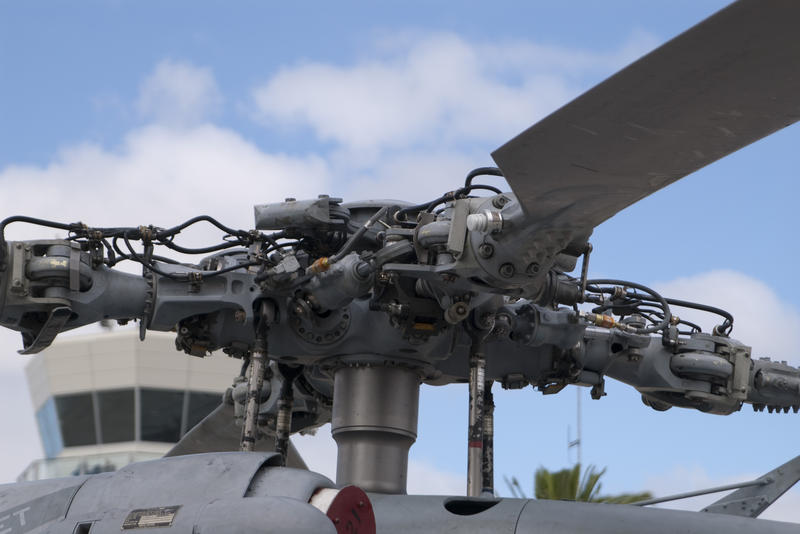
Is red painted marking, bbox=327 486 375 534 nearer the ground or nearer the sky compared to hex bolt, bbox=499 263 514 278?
nearer the ground

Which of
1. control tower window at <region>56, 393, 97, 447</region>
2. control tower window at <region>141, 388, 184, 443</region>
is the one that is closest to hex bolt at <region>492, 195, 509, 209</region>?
control tower window at <region>141, 388, 184, 443</region>

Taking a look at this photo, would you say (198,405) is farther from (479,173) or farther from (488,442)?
(479,173)

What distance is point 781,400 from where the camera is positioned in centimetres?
1216

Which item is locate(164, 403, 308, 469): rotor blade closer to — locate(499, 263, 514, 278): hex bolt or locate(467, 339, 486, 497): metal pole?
locate(467, 339, 486, 497): metal pole

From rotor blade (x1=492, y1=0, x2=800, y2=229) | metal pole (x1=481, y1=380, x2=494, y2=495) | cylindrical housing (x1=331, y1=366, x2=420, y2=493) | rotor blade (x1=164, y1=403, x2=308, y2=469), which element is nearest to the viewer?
rotor blade (x1=492, y1=0, x2=800, y2=229)

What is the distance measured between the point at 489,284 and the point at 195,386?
33.5 metres

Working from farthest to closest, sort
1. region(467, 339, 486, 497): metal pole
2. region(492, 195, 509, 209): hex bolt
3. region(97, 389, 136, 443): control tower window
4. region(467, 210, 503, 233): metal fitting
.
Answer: region(97, 389, 136, 443): control tower window < region(467, 339, 486, 497): metal pole < region(492, 195, 509, 209): hex bolt < region(467, 210, 503, 233): metal fitting

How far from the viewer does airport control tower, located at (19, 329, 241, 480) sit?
40781 mm

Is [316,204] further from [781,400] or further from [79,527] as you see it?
[781,400]

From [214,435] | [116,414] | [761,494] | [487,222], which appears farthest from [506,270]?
A: [116,414]

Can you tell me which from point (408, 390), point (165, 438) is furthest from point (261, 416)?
point (165, 438)

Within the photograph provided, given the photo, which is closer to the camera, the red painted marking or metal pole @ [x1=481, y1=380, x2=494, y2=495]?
the red painted marking

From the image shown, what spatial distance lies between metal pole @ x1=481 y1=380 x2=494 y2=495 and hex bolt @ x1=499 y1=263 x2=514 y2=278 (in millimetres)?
2231

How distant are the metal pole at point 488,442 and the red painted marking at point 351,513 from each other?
2475 millimetres
